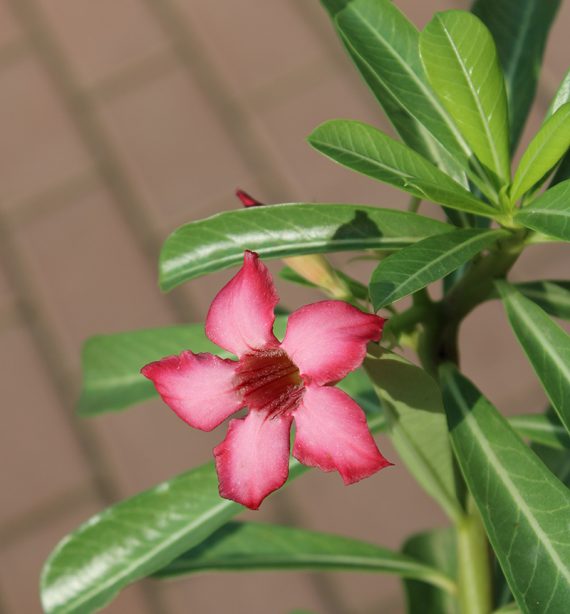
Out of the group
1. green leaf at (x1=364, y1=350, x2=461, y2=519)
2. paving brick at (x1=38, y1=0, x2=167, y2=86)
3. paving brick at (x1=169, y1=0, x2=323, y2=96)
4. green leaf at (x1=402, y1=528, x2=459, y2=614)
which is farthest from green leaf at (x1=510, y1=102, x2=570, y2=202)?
paving brick at (x1=38, y1=0, x2=167, y2=86)

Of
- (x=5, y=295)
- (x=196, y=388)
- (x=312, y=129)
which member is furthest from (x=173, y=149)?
(x=196, y=388)

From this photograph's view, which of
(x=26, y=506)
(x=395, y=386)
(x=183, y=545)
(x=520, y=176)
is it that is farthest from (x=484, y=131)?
(x=26, y=506)

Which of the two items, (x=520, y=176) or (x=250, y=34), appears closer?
(x=520, y=176)

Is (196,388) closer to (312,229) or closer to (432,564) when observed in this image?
(312,229)

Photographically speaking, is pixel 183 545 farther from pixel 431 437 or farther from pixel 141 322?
pixel 141 322

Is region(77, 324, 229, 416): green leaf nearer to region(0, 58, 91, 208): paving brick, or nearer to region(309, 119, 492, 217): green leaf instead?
region(309, 119, 492, 217): green leaf

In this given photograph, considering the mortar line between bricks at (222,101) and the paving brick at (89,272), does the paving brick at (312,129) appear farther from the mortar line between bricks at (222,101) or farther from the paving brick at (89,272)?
the paving brick at (89,272)

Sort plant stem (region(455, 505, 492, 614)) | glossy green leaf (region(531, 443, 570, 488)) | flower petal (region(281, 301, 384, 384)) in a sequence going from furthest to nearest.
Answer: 1. glossy green leaf (region(531, 443, 570, 488))
2. plant stem (region(455, 505, 492, 614))
3. flower petal (region(281, 301, 384, 384))

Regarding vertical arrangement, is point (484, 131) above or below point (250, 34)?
below
